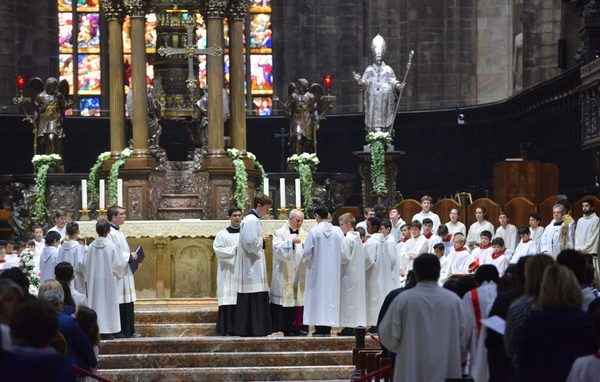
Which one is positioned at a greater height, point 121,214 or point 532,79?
point 532,79

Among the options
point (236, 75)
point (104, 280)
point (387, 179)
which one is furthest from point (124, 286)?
point (387, 179)

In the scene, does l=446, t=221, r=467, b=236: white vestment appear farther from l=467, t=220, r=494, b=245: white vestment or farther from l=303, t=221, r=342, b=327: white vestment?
l=303, t=221, r=342, b=327: white vestment

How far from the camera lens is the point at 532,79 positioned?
89.7 feet

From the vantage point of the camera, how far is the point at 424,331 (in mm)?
9727

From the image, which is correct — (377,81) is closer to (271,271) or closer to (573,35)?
(573,35)

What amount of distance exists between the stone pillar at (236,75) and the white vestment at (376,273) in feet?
11.1

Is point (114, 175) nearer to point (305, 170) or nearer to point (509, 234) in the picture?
point (305, 170)

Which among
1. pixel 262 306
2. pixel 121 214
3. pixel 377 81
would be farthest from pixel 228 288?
pixel 377 81

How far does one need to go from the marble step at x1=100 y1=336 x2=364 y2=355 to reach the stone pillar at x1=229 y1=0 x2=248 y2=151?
4611 millimetres

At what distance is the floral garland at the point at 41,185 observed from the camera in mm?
20734

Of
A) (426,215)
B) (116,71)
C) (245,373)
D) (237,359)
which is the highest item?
(116,71)

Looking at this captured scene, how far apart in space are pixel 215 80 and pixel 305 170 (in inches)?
96.2

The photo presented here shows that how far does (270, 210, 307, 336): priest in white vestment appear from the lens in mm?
16891

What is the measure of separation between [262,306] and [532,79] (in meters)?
12.1
